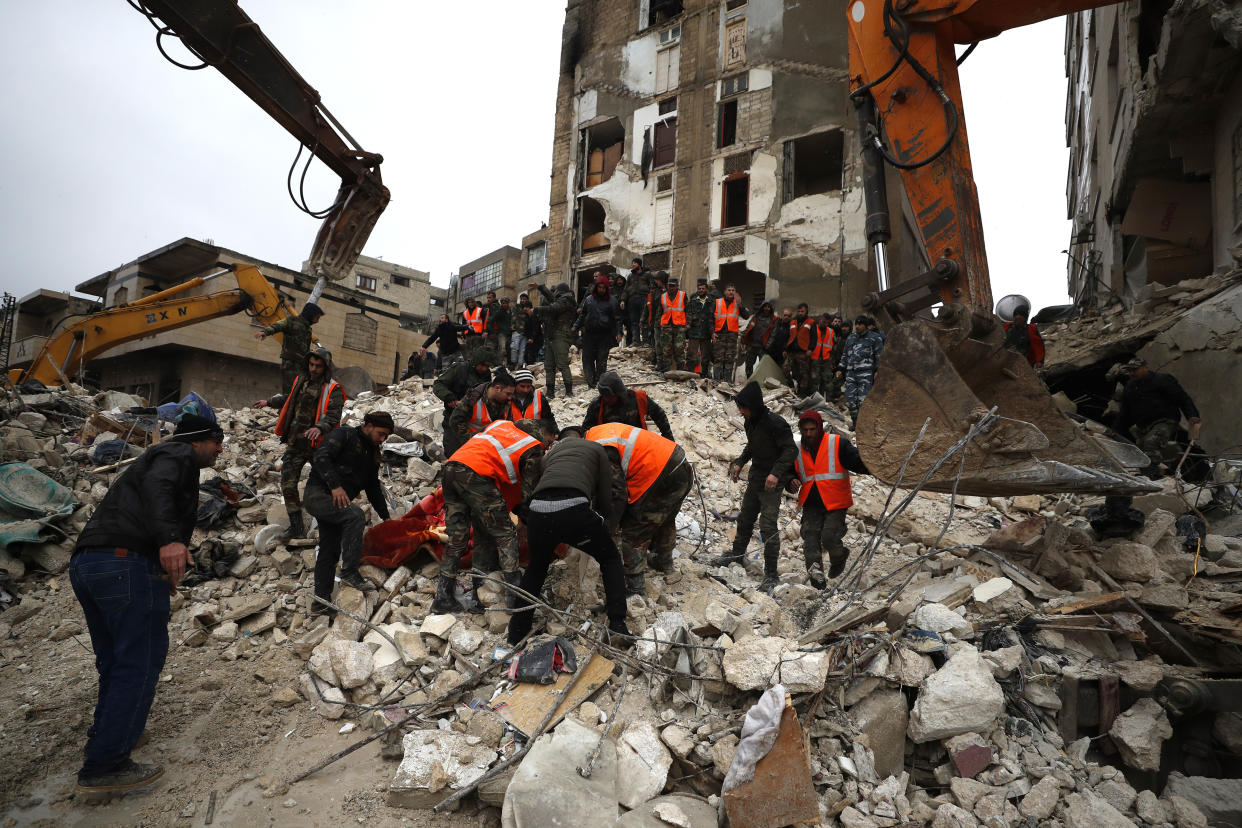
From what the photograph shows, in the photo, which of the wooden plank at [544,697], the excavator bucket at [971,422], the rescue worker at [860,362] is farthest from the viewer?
the rescue worker at [860,362]

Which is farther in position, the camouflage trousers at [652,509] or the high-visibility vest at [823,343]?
the high-visibility vest at [823,343]

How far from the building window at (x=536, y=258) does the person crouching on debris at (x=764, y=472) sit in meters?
22.9

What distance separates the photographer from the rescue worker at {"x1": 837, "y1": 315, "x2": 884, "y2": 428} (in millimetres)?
8938

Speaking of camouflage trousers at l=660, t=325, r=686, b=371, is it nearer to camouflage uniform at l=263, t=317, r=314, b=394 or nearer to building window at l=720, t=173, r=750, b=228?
camouflage uniform at l=263, t=317, r=314, b=394

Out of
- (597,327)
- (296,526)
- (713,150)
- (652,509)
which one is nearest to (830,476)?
(652,509)

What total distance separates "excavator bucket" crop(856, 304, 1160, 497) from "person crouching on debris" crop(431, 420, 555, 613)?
7.05 feet

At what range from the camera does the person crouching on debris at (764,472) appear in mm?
4695

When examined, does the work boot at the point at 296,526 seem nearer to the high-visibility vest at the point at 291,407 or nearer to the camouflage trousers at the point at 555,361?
the high-visibility vest at the point at 291,407

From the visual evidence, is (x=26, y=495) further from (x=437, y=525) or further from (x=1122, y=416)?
(x=1122, y=416)

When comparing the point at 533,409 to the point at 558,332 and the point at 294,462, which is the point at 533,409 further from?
the point at 558,332

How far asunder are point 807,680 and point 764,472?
2.38 m

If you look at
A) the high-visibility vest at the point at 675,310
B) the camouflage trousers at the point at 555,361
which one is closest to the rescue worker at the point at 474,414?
the camouflage trousers at the point at 555,361

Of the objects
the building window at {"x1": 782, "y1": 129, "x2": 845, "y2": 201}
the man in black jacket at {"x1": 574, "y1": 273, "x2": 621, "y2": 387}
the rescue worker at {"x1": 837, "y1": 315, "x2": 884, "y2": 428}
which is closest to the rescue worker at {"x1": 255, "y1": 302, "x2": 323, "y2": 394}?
the man in black jacket at {"x1": 574, "y1": 273, "x2": 621, "y2": 387}

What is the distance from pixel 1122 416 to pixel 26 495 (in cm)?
1017
